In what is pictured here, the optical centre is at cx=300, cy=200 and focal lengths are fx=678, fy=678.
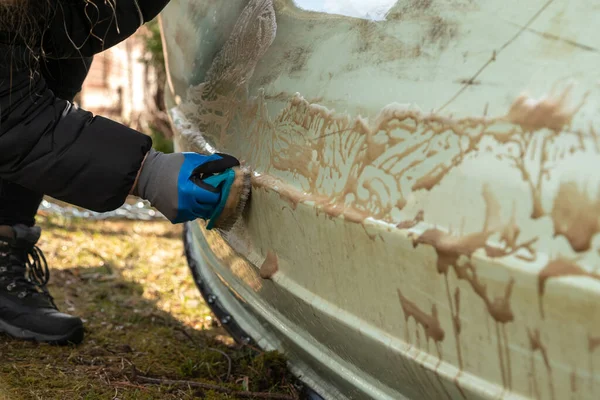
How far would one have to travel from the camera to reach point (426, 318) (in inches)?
42.9

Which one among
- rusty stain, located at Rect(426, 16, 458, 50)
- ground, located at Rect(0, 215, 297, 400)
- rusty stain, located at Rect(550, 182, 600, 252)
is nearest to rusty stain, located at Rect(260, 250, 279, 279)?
ground, located at Rect(0, 215, 297, 400)

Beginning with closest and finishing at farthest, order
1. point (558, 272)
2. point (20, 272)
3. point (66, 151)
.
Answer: point (558, 272) < point (66, 151) < point (20, 272)

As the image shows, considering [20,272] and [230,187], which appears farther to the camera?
[20,272]

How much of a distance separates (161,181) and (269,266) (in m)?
0.30

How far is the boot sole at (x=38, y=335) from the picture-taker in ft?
Result: 6.59

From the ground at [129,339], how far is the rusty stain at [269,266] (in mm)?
300

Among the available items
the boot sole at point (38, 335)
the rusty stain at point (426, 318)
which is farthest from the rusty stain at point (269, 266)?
the boot sole at point (38, 335)

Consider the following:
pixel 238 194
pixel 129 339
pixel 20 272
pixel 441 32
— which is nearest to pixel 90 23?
pixel 238 194

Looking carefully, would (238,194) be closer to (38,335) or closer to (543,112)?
(543,112)

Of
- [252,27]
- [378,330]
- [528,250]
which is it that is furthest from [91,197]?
[528,250]

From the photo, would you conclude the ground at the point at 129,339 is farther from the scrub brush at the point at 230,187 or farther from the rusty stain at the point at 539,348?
the rusty stain at the point at 539,348

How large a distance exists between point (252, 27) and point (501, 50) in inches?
28.8

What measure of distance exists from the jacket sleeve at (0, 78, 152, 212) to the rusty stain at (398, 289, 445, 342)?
72cm

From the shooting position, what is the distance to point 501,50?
41.8 inches
